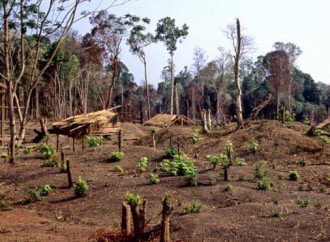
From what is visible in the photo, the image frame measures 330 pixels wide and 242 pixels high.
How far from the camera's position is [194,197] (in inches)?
433

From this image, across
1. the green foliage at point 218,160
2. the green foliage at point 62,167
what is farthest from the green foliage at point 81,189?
Result: the green foliage at point 218,160

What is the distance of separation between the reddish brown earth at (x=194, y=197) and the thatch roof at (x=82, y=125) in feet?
4.04

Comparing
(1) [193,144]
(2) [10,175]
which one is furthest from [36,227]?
(1) [193,144]

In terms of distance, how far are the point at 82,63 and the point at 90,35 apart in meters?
6.92

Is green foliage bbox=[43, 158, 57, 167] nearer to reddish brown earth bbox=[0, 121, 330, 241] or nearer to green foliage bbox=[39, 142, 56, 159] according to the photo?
reddish brown earth bbox=[0, 121, 330, 241]

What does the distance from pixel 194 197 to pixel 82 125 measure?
30.5 ft

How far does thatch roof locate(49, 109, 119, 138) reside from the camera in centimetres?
1920

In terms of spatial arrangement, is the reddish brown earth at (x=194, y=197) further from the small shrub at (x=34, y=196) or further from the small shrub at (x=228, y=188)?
the small shrub at (x=34, y=196)

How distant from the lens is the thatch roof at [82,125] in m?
19.2

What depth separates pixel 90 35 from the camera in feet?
135

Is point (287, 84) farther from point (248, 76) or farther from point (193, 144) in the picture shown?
point (193, 144)

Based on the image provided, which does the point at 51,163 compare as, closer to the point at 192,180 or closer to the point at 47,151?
the point at 47,151

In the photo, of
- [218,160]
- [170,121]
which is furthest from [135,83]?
[218,160]

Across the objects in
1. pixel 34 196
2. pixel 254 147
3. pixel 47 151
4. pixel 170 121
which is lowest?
pixel 34 196
